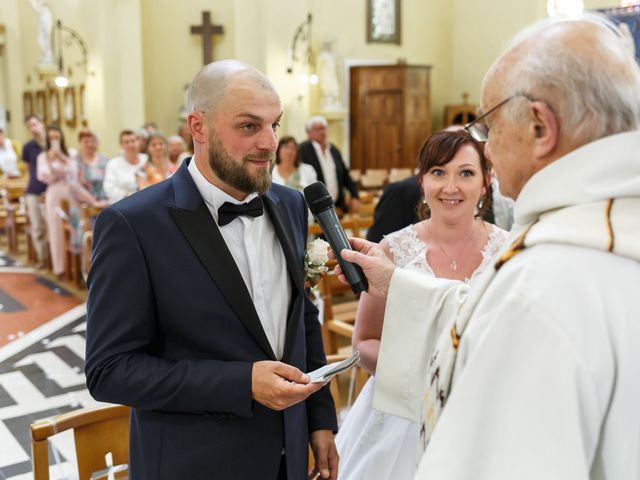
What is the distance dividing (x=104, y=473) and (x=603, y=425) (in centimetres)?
159

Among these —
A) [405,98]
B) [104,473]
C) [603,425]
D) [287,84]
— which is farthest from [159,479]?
[405,98]

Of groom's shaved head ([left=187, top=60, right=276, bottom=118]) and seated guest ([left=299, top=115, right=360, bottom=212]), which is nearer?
groom's shaved head ([left=187, top=60, right=276, bottom=118])

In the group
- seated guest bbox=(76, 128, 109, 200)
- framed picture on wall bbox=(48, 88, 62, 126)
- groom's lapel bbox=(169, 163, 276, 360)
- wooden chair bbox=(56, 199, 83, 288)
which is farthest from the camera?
framed picture on wall bbox=(48, 88, 62, 126)

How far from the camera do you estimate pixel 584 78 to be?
115 centimetres

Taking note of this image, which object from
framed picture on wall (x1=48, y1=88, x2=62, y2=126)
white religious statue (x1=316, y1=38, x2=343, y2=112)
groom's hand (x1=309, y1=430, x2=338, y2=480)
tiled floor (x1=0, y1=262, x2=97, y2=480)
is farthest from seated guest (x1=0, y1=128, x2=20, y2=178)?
groom's hand (x1=309, y1=430, x2=338, y2=480)

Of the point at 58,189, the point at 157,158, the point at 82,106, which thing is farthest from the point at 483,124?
the point at 82,106

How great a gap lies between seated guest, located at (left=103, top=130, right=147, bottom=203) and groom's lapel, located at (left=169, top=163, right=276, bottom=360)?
19.8 feet

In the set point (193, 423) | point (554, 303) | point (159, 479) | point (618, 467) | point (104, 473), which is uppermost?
point (554, 303)

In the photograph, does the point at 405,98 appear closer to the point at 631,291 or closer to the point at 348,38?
the point at 348,38

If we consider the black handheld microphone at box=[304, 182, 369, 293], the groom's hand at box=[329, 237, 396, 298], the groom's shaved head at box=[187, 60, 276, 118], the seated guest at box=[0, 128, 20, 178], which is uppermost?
the groom's shaved head at box=[187, 60, 276, 118]

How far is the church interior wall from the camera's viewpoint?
1277 centimetres

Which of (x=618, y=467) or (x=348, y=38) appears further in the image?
(x=348, y=38)

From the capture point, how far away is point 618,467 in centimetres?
109

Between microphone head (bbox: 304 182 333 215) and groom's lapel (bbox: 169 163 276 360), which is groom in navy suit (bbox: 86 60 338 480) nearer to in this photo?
groom's lapel (bbox: 169 163 276 360)
